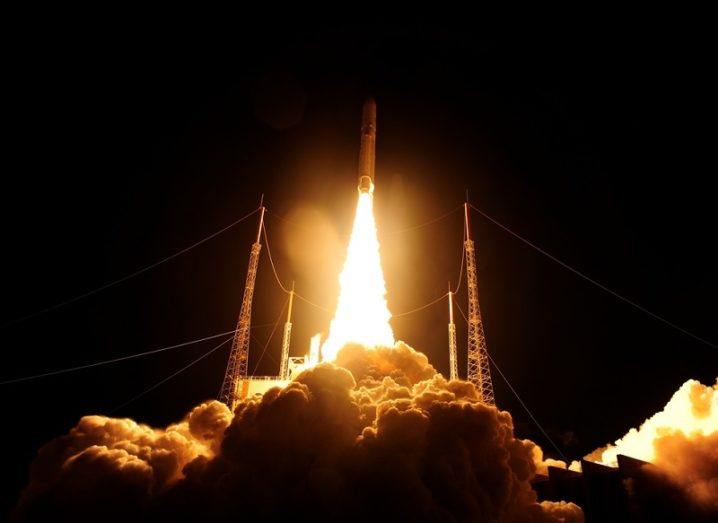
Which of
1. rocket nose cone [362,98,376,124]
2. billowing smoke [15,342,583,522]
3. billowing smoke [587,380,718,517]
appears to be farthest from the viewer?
rocket nose cone [362,98,376,124]

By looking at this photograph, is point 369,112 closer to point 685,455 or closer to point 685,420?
point 685,420

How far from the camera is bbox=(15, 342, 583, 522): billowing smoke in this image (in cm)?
1830

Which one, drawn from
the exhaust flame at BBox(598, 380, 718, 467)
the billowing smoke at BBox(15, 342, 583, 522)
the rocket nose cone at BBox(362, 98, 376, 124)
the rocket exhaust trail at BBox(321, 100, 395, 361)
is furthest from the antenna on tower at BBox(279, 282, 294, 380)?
the exhaust flame at BBox(598, 380, 718, 467)

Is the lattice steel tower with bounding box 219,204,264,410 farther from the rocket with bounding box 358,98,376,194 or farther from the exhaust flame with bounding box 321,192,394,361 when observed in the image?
the rocket with bounding box 358,98,376,194

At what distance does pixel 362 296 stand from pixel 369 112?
52.7 ft

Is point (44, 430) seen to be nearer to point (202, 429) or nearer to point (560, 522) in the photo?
point (202, 429)

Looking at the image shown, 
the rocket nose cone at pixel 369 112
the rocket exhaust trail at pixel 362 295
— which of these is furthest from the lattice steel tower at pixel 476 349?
the rocket nose cone at pixel 369 112

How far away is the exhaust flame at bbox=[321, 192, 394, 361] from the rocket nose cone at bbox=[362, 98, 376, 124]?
9013 mm

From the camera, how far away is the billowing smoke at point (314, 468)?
18297 mm

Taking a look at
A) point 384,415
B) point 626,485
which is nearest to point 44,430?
point 384,415

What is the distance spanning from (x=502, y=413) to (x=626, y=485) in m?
6.47

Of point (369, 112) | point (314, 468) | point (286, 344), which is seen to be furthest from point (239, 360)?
point (369, 112)

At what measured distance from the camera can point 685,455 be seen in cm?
2339

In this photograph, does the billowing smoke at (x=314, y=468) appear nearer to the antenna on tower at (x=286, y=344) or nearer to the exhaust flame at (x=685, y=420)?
the exhaust flame at (x=685, y=420)
